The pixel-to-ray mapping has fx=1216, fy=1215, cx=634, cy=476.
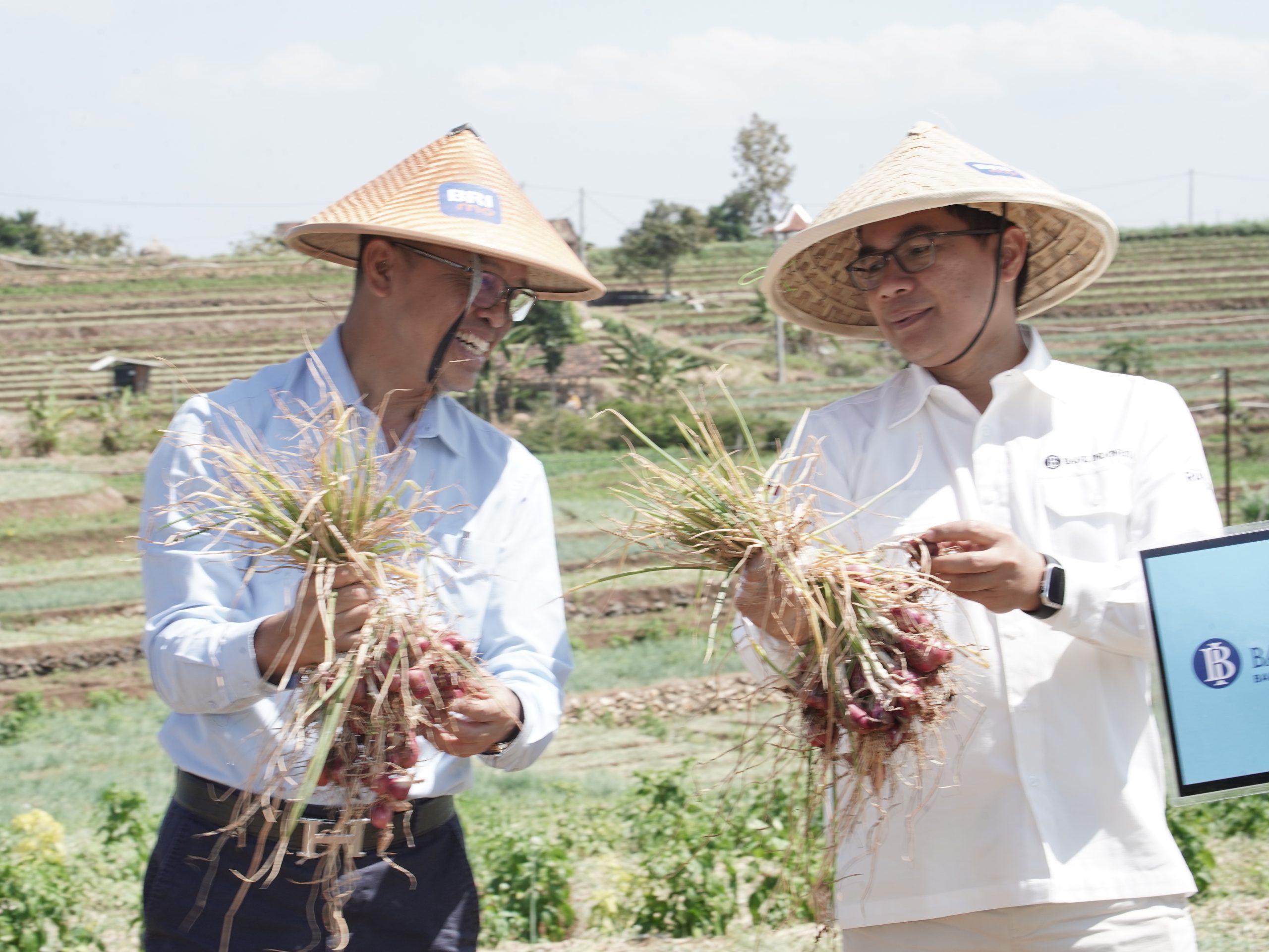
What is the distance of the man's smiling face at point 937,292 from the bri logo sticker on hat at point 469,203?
26.8 inches

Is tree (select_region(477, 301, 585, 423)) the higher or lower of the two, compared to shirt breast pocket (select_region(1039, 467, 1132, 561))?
higher

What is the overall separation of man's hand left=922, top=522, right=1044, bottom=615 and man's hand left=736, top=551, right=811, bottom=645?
22 centimetres

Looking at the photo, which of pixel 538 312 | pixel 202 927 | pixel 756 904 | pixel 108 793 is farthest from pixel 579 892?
pixel 538 312

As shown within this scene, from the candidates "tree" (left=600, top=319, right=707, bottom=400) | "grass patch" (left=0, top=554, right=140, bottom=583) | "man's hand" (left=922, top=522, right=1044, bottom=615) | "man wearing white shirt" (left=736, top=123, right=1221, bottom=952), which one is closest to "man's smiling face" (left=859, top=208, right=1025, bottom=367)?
"man wearing white shirt" (left=736, top=123, right=1221, bottom=952)

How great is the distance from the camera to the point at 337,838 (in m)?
1.73

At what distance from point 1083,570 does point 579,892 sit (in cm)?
294

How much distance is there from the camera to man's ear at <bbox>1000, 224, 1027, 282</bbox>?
83.6 inches

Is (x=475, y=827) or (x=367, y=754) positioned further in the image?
(x=475, y=827)

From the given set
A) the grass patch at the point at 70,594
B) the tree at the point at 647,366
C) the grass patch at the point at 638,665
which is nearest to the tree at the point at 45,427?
the grass patch at the point at 70,594

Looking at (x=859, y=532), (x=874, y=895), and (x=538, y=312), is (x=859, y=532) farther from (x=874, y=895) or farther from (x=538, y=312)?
(x=538, y=312)

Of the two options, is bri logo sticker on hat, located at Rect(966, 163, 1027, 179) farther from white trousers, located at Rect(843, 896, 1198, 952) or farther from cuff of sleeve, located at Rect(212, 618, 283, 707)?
cuff of sleeve, located at Rect(212, 618, 283, 707)

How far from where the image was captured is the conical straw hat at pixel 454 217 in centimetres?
204

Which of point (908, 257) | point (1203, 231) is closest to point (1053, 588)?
point (908, 257)

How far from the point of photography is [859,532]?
6.53ft
